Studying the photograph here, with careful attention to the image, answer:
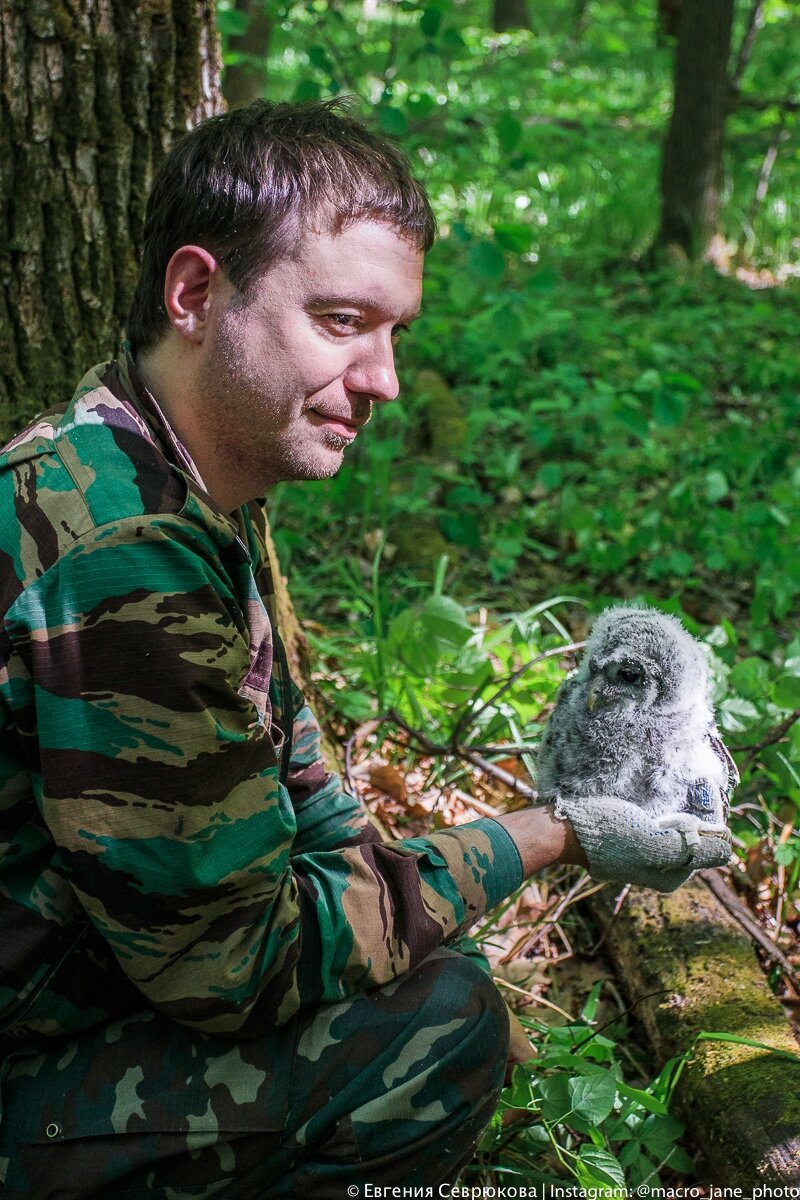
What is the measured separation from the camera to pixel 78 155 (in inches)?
96.5

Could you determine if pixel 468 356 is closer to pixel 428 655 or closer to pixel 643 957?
pixel 428 655

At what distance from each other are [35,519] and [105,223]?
133 cm

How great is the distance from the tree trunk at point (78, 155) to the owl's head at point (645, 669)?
1497 millimetres

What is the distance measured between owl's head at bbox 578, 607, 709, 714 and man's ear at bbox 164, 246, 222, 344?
1.15 metres

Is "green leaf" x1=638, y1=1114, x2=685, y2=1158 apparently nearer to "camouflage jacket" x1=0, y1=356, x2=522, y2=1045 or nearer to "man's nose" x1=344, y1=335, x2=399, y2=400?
"camouflage jacket" x1=0, y1=356, x2=522, y2=1045

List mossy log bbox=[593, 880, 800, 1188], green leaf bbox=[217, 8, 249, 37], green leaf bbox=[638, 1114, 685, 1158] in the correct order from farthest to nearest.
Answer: green leaf bbox=[217, 8, 249, 37], green leaf bbox=[638, 1114, 685, 1158], mossy log bbox=[593, 880, 800, 1188]

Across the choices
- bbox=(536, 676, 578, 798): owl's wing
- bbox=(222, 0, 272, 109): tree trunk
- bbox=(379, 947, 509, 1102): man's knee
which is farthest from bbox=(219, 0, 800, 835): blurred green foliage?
bbox=(222, 0, 272, 109): tree trunk

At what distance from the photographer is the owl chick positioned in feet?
7.36

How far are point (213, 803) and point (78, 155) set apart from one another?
1756 mm

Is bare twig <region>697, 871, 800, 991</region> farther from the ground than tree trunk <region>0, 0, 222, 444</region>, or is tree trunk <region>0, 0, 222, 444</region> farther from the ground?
tree trunk <region>0, 0, 222, 444</region>

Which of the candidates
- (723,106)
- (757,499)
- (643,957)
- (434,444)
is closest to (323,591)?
(434,444)

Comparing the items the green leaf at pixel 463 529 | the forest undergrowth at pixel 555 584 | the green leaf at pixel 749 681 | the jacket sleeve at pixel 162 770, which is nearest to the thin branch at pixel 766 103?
the forest undergrowth at pixel 555 584

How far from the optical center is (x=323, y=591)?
12.8ft

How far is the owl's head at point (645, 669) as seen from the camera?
2256 millimetres
